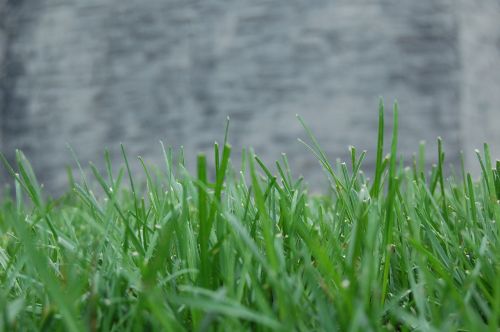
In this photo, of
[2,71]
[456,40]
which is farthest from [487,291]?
[2,71]

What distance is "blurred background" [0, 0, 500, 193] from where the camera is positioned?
3076 millimetres

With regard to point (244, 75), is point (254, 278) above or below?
above

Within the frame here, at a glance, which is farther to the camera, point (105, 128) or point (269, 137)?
point (105, 128)

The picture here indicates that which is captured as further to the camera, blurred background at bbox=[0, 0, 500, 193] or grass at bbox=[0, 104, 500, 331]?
blurred background at bbox=[0, 0, 500, 193]

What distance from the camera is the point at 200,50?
3.29 meters

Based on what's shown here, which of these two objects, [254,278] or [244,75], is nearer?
[254,278]

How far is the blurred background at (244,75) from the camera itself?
3.08m

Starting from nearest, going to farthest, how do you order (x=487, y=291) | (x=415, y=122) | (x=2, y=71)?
(x=487, y=291), (x=415, y=122), (x=2, y=71)

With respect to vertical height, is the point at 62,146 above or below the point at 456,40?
below

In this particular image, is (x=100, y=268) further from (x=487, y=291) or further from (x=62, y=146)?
(x=62, y=146)

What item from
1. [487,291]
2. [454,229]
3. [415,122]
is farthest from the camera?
[415,122]

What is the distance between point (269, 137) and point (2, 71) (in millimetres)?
1731

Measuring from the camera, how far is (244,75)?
3.21 meters

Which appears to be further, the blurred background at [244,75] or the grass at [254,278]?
the blurred background at [244,75]
